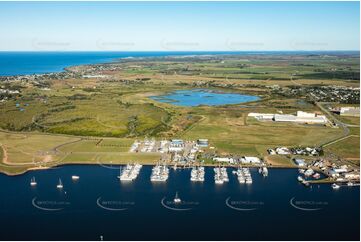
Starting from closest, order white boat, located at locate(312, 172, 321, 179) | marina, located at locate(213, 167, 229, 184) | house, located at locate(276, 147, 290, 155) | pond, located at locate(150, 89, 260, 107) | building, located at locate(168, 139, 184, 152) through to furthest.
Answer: marina, located at locate(213, 167, 229, 184)
white boat, located at locate(312, 172, 321, 179)
house, located at locate(276, 147, 290, 155)
building, located at locate(168, 139, 184, 152)
pond, located at locate(150, 89, 260, 107)

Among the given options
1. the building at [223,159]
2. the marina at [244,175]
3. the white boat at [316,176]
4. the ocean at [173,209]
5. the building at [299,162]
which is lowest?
the ocean at [173,209]

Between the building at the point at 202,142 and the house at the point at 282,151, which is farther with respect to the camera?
the building at the point at 202,142

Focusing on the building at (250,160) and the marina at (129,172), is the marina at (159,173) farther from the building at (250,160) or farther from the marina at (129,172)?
the building at (250,160)

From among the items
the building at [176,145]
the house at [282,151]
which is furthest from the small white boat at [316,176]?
the building at [176,145]

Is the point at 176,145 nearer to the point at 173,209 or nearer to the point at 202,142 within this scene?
the point at 202,142

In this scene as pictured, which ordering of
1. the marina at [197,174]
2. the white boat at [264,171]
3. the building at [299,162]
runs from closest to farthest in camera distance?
the marina at [197,174] < the white boat at [264,171] < the building at [299,162]

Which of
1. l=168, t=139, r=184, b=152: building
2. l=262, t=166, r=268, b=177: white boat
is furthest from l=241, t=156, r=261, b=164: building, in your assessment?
l=168, t=139, r=184, b=152: building

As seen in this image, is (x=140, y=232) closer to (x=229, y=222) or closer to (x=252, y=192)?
(x=229, y=222)

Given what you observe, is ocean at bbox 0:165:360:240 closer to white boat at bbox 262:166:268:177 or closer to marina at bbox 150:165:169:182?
marina at bbox 150:165:169:182

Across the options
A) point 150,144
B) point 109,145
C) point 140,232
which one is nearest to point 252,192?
point 140,232
